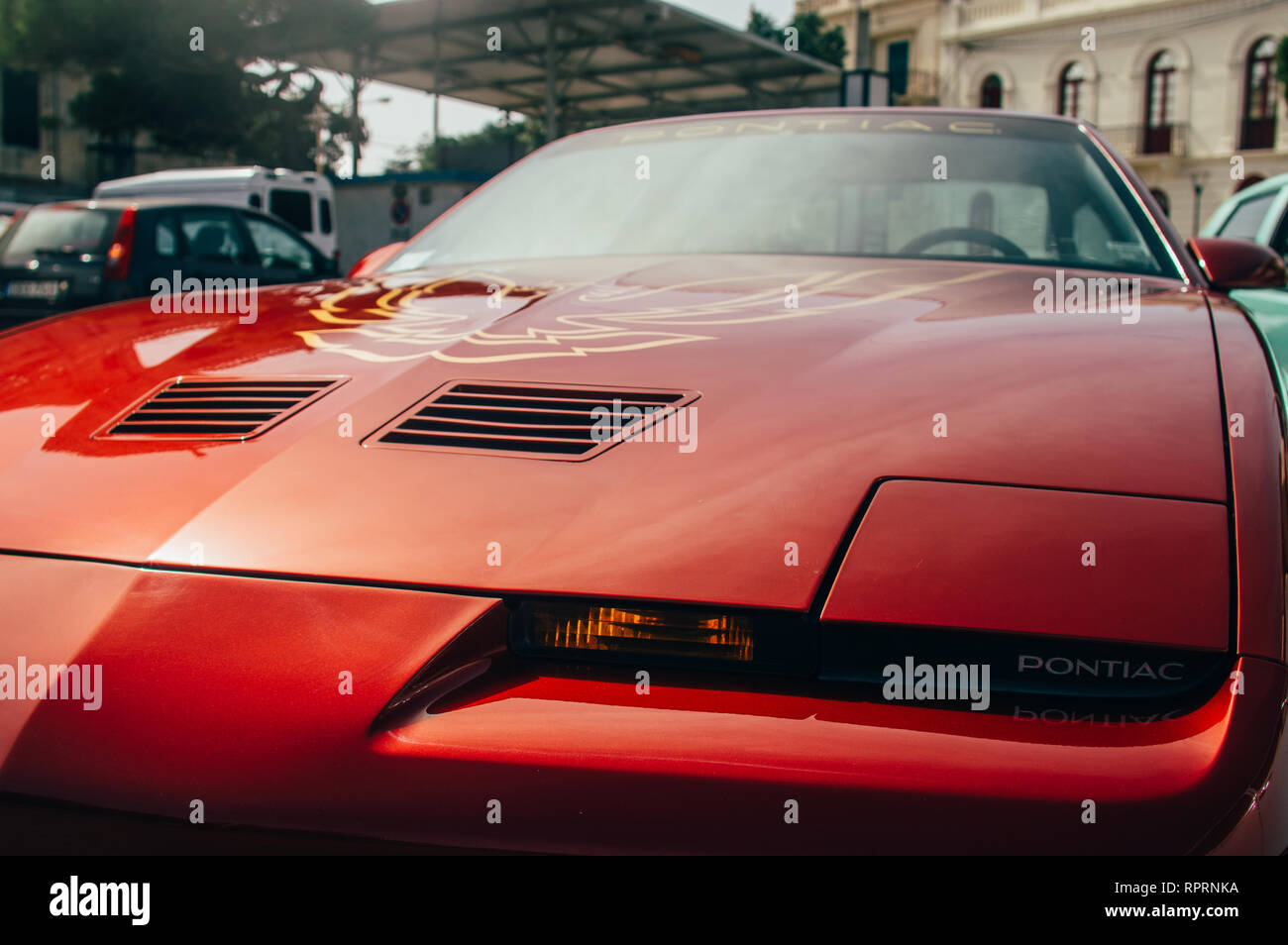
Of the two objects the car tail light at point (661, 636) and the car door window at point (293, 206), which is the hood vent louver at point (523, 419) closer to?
the car tail light at point (661, 636)

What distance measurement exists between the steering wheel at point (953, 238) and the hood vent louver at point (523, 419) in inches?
46.2

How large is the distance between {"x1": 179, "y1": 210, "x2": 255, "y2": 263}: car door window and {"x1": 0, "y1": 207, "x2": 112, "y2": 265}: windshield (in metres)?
0.72

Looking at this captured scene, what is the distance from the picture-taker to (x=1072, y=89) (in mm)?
38250

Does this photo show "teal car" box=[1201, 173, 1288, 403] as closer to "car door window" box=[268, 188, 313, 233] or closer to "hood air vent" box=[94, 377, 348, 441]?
"hood air vent" box=[94, 377, 348, 441]

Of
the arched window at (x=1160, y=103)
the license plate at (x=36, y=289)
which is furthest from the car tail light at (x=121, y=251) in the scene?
the arched window at (x=1160, y=103)

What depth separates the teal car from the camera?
393 cm

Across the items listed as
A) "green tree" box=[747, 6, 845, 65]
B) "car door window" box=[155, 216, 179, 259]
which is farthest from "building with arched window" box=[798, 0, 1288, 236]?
"car door window" box=[155, 216, 179, 259]

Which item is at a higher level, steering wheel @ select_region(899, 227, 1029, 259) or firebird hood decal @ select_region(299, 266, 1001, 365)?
steering wheel @ select_region(899, 227, 1029, 259)

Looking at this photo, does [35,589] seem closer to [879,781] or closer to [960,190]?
[879,781]

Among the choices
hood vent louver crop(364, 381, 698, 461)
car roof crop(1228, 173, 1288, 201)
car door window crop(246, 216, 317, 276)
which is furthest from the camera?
car door window crop(246, 216, 317, 276)

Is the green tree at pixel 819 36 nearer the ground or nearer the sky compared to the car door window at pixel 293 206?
nearer the sky

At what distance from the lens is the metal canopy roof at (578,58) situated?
20609 mm

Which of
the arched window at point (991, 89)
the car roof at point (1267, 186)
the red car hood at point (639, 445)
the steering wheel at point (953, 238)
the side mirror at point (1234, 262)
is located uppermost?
the arched window at point (991, 89)

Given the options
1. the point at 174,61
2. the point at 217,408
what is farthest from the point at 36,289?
the point at 174,61
